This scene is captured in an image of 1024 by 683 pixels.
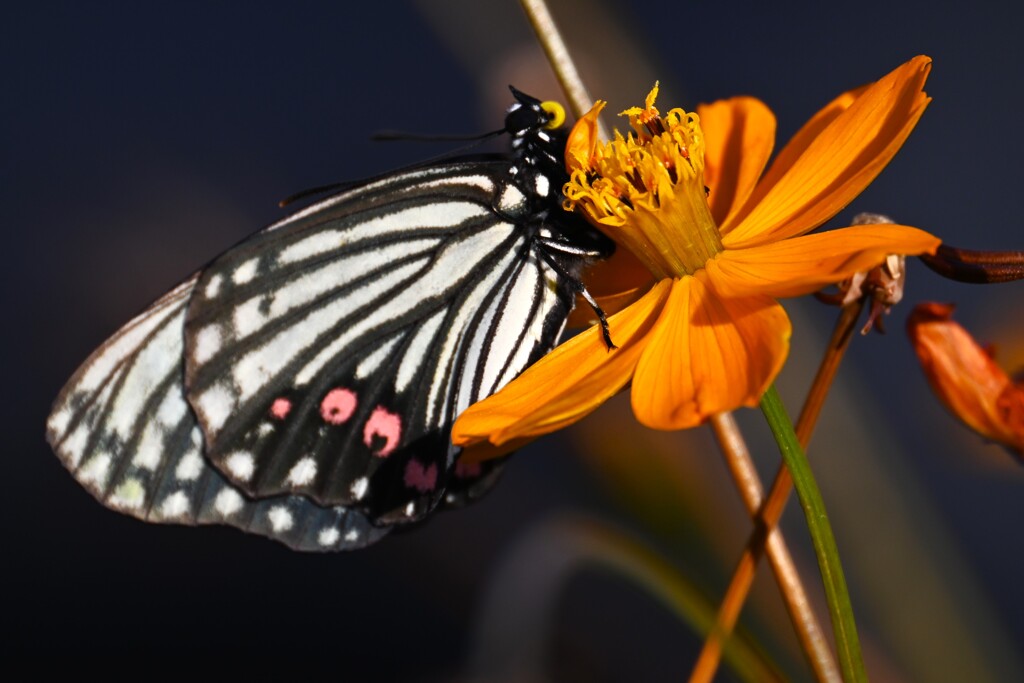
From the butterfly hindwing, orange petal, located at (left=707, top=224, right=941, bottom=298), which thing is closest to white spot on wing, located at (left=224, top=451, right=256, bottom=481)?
the butterfly hindwing

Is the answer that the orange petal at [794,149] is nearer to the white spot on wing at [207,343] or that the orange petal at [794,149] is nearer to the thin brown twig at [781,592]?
the thin brown twig at [781,592]

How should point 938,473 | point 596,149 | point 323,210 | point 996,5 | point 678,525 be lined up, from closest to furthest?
point 596,149 < point 323,210 < point 678,525 < point 938,473 < point 996,5

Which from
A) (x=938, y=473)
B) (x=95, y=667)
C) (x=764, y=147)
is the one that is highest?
(x=764, y=147)

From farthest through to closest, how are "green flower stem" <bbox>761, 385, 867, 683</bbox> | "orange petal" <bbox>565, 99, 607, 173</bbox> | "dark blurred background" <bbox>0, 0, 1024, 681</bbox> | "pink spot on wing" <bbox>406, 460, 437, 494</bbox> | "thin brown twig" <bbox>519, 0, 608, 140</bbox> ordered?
"dark blurred background" <bbox>0, 0, 1024, 681</bbox>, "pink spot on wing" <bbox>406, 460, 437, 494</bbox>, "orange petal" <bbox>565, 99, 607, 173</bbox>, "thin brown twig" <bbox>519, 0, 608, 140</bbox>, "green flower stem" <bbox>761, 385, 867, 683</bbox>

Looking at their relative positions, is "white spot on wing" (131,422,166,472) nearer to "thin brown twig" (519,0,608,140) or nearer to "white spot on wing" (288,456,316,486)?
"white spot on wing" (288,456,316,486)

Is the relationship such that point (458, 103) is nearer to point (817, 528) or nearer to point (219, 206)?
point (219, 206)

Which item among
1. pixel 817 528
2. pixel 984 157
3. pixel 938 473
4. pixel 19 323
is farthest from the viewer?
pixel 19 323

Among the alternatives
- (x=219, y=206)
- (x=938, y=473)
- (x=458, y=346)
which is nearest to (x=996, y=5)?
(x=938, y=473)
